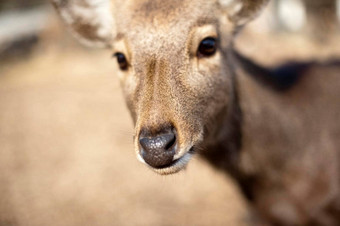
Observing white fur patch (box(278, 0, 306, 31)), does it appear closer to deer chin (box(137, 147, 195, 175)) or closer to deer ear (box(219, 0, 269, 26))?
deer ear (box(219, 0, 269, 26))

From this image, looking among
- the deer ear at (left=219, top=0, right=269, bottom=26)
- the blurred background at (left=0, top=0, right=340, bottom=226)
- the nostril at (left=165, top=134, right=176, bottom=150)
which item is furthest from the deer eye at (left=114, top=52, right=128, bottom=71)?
the blurred background at (left=0, top=0, right=340, bottom=226)

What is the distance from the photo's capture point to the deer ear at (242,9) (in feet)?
13.8

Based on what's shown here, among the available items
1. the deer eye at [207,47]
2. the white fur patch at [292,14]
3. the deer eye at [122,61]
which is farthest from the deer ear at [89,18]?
the white fur patch at [292,14]

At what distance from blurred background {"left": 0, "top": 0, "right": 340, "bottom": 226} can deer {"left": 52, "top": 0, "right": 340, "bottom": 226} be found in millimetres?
564

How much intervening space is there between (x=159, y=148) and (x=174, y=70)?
83 centimetres

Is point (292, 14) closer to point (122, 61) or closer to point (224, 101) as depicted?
point (224, 101)

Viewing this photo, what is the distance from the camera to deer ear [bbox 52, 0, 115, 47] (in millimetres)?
4695

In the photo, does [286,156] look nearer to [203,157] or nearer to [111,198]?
[203,157]

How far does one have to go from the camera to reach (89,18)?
15.6 ft

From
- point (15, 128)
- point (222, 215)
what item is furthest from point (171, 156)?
point (15, 128)

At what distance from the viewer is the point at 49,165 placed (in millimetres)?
8312

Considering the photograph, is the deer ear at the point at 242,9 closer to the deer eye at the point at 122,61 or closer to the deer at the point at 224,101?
the deer at the point at 224,101

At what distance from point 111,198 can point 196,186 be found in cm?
141

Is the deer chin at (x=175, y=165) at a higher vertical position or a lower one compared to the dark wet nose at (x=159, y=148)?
lower
